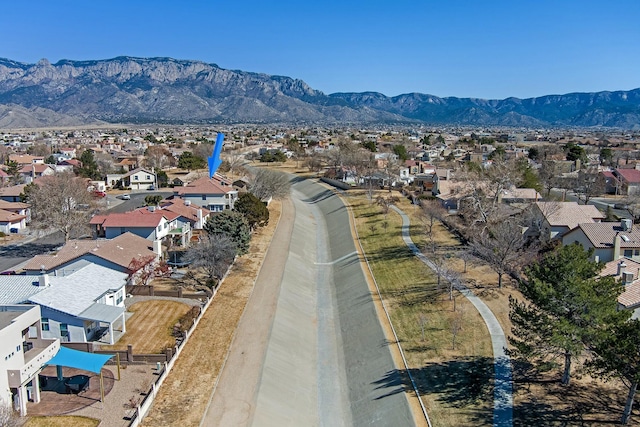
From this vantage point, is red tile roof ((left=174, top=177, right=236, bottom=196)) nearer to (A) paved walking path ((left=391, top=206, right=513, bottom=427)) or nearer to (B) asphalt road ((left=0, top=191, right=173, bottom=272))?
(B) asphalt road ((left=0, top=191, right=173, bottom=272))

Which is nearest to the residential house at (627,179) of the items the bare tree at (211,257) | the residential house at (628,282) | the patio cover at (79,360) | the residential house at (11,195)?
the residential house at (628,282)

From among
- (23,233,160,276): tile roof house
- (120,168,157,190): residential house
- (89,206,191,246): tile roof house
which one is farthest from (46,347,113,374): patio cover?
(120,168,157,190): residential house

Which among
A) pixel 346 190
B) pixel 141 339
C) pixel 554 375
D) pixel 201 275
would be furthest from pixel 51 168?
pixel 554 375

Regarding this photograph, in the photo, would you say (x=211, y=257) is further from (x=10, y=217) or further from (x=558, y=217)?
(x=10, y=217)

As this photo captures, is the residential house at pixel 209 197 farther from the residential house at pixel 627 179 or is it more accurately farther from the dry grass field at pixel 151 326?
the residential house at pixel 627 179

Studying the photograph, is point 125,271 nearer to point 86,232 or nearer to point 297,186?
point 86,232

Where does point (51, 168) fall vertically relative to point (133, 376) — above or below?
above
